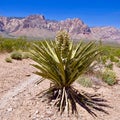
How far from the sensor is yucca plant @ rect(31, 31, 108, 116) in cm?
744

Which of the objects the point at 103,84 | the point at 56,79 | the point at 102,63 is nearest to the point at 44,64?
the point at 56,79

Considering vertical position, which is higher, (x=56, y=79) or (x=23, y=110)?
(x=56, y=79)

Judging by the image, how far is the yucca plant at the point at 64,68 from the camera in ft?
24.4

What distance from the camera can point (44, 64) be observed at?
7688 mm

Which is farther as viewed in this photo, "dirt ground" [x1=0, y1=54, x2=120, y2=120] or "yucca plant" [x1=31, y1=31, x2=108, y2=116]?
"yucca plant" [x1=31, y1=31, x2=108, y2=116]

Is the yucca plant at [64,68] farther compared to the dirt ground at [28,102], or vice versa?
the yucca plant at [64,68]

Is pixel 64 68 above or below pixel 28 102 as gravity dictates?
above

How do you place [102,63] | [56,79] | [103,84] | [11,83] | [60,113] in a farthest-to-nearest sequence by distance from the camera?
1. [102,63]
2. [103,84]
3. [11,83]
4. [56,79]
5. [60,113]

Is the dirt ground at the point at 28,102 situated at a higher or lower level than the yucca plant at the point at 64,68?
lower

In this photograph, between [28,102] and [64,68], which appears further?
[64,68]

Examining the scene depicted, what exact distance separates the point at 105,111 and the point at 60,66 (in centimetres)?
180

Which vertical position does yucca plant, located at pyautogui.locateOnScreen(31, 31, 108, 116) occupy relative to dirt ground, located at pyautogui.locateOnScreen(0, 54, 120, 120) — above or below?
above

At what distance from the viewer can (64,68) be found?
300 inches

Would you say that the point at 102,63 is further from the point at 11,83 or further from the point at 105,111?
the point at 105,111
